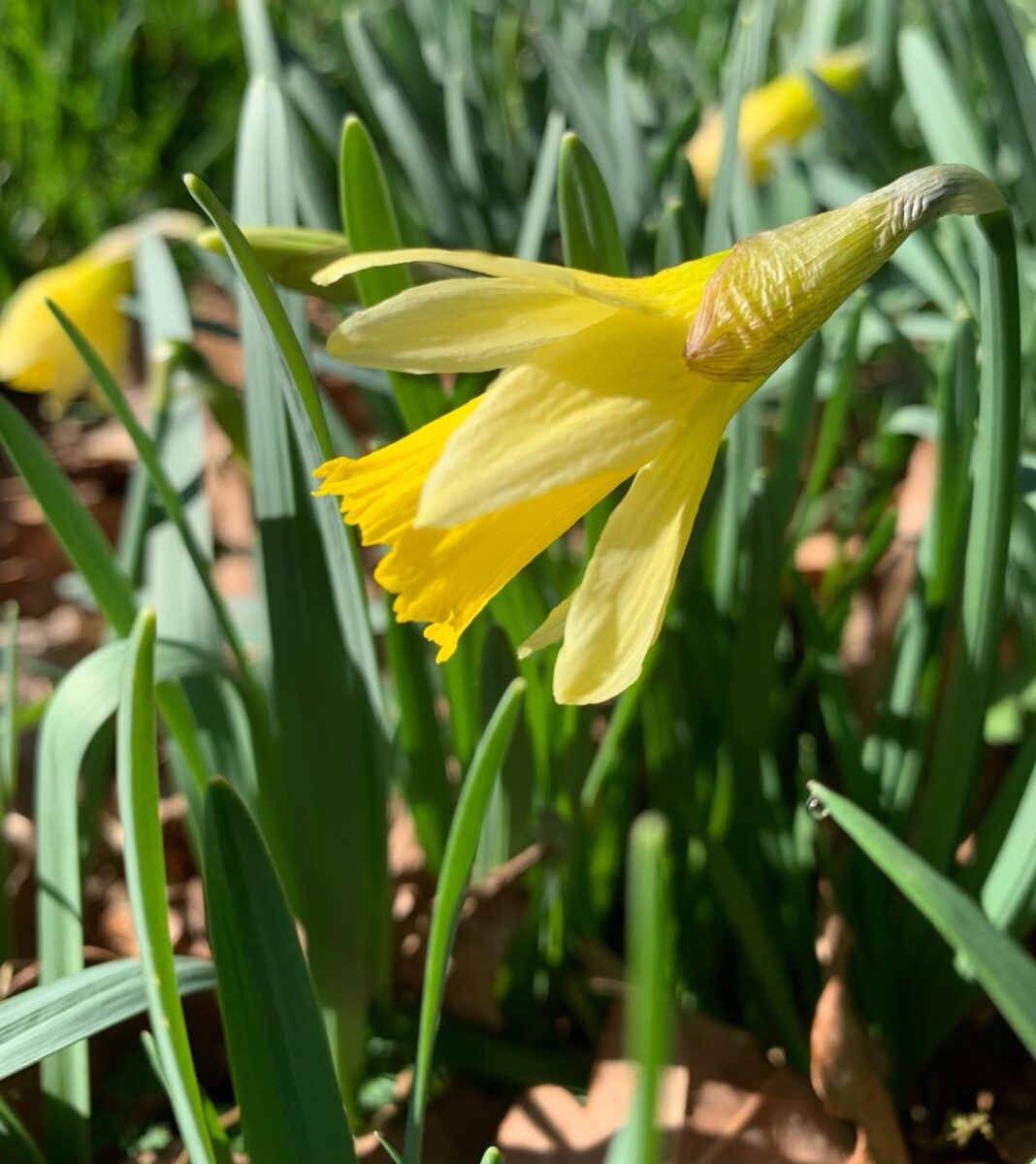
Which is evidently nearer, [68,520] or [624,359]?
[624,359]

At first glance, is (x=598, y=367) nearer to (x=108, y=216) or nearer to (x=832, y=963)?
(x=832, y=963)

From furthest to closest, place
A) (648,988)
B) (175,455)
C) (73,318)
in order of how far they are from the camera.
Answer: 1. (73,318)
2. (175,455)
3. (648,988)

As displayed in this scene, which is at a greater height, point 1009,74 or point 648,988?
point 1009,74

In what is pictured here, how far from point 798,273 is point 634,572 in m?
0.19

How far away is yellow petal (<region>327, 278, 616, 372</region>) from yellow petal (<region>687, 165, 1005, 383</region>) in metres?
0.07

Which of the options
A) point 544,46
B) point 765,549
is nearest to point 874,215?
point 765,549

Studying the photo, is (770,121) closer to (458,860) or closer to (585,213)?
(585,213)

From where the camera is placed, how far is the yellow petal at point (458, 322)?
0.61 meters

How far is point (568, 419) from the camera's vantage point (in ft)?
1.90

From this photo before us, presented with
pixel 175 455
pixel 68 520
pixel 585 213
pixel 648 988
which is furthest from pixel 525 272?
pixel 175 455

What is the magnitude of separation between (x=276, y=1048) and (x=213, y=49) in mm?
2934

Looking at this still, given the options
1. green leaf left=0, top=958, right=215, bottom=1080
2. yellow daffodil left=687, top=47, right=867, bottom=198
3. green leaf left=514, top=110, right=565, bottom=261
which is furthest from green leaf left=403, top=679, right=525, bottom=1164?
yellow daffodil left=687, top=47, right=867, bottom=198

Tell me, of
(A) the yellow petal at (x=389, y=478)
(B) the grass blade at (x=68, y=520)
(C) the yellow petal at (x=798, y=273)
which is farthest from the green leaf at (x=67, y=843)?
(C) the yellow petal at (x=798, y=273)

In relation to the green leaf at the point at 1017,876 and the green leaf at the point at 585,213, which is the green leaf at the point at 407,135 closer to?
the green leaf at the point at 585,213
